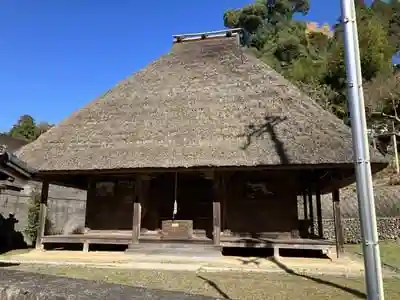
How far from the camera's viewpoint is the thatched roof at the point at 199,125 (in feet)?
32.5

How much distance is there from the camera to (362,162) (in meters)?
3.06

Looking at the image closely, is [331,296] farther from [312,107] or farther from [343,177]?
[312,107]

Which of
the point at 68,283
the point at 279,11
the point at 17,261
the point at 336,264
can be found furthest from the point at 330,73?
the point at 68,283

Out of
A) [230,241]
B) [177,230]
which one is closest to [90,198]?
[177,230]

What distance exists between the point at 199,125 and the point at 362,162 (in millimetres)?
8476

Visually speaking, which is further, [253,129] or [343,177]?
[253,129]

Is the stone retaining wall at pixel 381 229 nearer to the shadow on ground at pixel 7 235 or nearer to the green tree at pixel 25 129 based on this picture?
the shadow on ground at pixel 7 235

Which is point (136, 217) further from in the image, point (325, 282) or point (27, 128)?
point (27, 128)

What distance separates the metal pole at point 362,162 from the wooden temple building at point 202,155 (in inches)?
242

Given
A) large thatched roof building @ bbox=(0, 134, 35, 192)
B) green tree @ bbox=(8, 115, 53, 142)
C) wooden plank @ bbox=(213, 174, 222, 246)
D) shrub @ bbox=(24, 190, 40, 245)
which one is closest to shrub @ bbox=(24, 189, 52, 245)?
shrub @ bbox=(24, 190, 40, 245)

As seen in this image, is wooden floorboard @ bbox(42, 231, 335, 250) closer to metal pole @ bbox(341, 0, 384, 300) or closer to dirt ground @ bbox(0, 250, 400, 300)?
dirt ground @ bbox(0, 250, 400, 300)

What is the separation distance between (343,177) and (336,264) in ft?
7.99

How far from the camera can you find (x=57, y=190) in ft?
64.2

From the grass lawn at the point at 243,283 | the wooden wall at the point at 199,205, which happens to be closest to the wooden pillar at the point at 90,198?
the wooden wall at the point at 199,205
